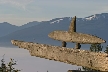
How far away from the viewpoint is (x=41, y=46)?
7465 millimetres

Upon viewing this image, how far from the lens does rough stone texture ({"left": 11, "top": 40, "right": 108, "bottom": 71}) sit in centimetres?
621

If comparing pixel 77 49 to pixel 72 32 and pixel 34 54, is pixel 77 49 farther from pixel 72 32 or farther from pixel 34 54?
pixel 34 54

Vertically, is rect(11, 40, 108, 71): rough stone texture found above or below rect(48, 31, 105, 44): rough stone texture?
below

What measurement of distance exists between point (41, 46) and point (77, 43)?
0.89m

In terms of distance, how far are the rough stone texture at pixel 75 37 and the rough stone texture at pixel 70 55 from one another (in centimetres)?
23

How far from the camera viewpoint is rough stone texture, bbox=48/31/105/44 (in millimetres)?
6484

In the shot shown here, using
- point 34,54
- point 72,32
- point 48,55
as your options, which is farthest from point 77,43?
Result: point 34,54

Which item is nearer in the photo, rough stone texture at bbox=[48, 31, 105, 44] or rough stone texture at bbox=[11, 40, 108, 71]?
rough stone texture at bbox=[11, 40, 108, 71]

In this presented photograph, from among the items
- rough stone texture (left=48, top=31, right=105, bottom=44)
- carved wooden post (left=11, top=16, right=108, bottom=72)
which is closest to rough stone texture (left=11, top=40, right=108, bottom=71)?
carved wooden post (left=11, top=16, right=108, bottom=72)

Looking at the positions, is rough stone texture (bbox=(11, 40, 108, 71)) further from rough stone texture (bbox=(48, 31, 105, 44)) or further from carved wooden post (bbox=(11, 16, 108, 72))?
rough stone texture (bbox=(48, 31, 105, 44))

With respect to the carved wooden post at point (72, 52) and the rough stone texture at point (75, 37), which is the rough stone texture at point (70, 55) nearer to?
the carved wooden post at point (72, 52)

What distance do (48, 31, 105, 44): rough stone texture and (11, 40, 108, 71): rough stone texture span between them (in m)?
0.23

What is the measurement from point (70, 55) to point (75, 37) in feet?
1.26

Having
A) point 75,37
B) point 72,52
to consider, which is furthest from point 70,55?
point 75,37
